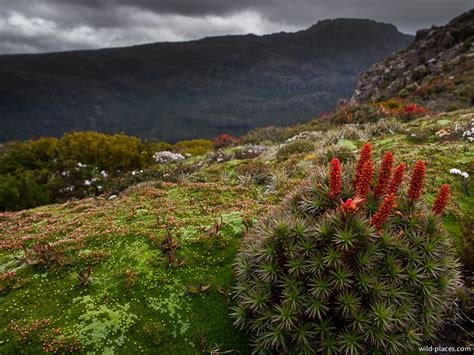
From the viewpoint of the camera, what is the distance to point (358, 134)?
15.1 metres

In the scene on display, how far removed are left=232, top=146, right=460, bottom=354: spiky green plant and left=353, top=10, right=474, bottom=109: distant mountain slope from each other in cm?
3239

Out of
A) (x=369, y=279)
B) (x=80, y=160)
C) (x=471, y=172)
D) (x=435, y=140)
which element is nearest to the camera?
(x=369, y=279)

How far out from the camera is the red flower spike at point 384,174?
13.7ft

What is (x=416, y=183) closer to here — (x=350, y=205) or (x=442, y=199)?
(x=442, y=199)

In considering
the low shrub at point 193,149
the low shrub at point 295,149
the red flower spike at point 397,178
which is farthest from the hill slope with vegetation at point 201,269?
the low shrub at point 193,149

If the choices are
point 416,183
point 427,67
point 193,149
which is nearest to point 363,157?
point 416,183

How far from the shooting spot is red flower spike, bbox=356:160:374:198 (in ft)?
13.5

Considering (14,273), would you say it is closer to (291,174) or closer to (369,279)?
(369,279)

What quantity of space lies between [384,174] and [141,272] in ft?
12.8

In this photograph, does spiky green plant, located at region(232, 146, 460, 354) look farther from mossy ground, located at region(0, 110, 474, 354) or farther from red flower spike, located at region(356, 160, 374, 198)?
mossy ground, located at region(0, 110, 474, 354)

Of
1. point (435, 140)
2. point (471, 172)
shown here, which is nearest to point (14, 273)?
point (471, 172)

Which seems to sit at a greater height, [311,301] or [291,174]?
[311,301]

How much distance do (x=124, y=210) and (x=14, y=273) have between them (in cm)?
282

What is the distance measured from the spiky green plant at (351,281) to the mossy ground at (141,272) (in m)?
0.95
